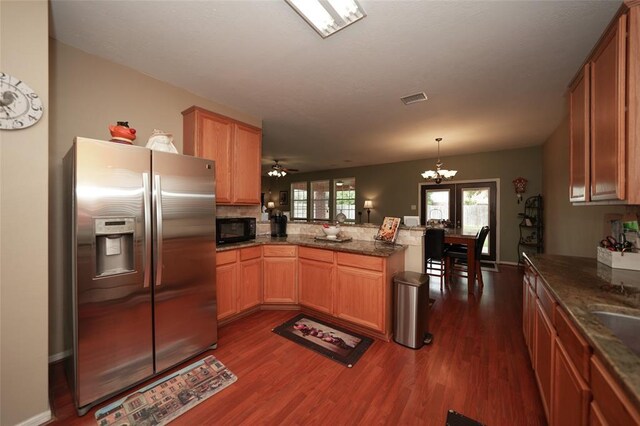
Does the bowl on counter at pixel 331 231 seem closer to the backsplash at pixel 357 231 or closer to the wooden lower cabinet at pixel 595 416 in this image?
the backsplash at pixel 357 231

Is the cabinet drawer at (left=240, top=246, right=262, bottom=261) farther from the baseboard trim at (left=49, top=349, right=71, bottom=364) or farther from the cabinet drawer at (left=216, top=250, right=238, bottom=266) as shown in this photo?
the baseboard trim at (left=49, top=349, right=71, bottom=364)

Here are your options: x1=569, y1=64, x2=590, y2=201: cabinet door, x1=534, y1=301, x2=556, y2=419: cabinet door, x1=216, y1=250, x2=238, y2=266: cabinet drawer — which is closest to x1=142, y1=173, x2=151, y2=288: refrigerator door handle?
x1=216, y1=250, x2=238, y2=266: cabinet drawer

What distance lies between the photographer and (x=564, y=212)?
356cm

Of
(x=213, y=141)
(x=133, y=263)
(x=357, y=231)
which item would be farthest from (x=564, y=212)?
(x=133, y=263)

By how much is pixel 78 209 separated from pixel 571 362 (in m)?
2.76

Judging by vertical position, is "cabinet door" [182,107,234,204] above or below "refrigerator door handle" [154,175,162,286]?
above

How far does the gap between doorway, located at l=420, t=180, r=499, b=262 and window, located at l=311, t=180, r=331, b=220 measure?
3.34 meters

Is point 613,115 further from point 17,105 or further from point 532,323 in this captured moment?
point 17,105

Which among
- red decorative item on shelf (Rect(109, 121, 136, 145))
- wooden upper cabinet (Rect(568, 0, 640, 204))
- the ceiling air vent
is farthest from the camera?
the ceiling air vent

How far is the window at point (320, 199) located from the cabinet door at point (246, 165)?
5.36m

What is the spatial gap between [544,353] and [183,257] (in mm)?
2632

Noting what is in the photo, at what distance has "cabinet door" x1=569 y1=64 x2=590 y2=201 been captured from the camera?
1631 millimetres

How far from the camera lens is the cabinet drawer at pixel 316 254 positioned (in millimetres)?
2767

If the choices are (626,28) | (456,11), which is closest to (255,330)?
(456,11)
